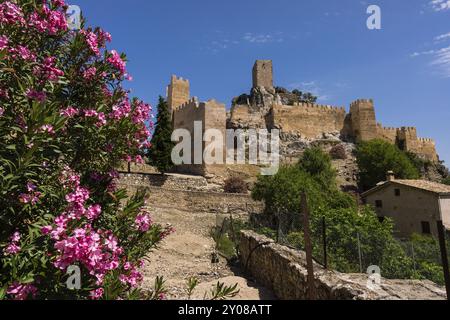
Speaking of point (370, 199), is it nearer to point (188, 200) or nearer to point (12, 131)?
point (188, 200)

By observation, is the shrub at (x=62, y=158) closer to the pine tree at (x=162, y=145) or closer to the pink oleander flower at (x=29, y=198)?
the pink oleander flower at (x=29, y=198)

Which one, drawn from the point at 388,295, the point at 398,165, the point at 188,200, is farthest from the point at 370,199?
the point at 388,295

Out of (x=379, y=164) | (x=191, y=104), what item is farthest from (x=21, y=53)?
(x=379, y=164)

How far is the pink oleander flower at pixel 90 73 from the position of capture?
11.0ft

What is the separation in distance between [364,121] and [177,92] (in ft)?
84.8

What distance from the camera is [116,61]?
11.4ft

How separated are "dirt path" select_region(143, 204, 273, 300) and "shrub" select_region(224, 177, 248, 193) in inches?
330

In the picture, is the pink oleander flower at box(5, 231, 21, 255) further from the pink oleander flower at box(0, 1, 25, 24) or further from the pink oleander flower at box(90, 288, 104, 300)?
the pink oleander flower at box(0, 1, 25, 24)

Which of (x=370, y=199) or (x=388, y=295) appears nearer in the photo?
(x=388, y=295)

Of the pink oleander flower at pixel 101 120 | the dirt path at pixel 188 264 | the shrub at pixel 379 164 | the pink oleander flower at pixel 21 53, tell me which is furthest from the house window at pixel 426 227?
the pink oleander flower at pixel 21 53

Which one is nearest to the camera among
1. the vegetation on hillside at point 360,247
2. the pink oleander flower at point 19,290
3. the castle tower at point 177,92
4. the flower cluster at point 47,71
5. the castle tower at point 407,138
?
the pink oleander flower at point 19,290

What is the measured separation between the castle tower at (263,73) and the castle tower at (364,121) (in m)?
12.8

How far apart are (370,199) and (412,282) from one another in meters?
25.3

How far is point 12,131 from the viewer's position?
98.4 inches
